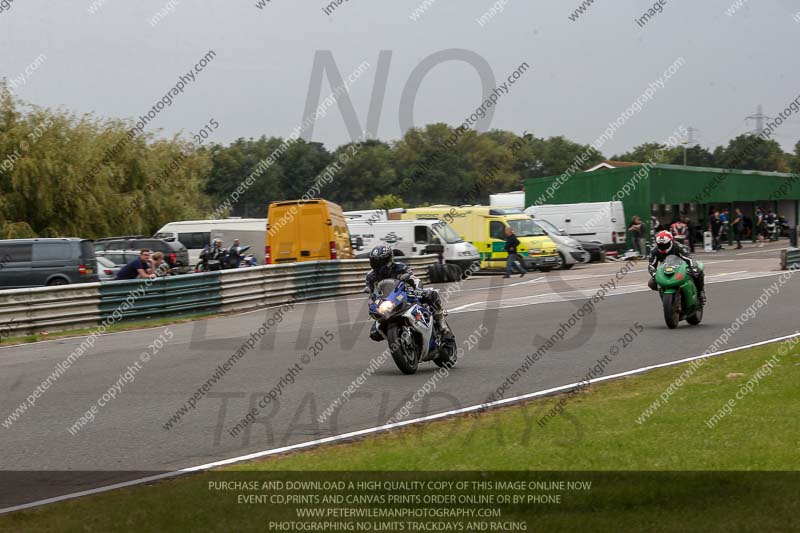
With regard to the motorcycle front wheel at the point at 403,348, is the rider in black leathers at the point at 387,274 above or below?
above

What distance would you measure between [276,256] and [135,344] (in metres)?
11.9

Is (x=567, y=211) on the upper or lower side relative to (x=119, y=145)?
lower

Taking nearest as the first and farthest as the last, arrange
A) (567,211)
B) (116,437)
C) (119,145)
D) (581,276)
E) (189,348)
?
(116,437) < (189,348) < (581,276) < (567,211) < (119,145)

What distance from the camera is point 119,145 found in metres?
47.2

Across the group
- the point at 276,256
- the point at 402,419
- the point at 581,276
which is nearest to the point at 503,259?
the point at 581,276

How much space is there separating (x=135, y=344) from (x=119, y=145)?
32.1m

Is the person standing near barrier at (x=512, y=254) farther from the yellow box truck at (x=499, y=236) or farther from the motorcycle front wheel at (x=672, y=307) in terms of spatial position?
the motorcycle front wheel at (x=672, y=307)

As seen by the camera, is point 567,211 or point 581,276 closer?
point 581,276

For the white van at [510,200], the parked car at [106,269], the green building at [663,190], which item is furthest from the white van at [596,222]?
the parked car at [106,269]

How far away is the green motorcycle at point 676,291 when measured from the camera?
16.0 metres

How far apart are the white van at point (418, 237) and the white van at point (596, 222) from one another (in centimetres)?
807

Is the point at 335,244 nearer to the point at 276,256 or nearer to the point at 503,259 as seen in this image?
the point at 276,256

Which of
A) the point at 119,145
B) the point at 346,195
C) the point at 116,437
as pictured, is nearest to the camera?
the point at 116,437

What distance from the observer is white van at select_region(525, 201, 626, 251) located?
A: 41906 mm
